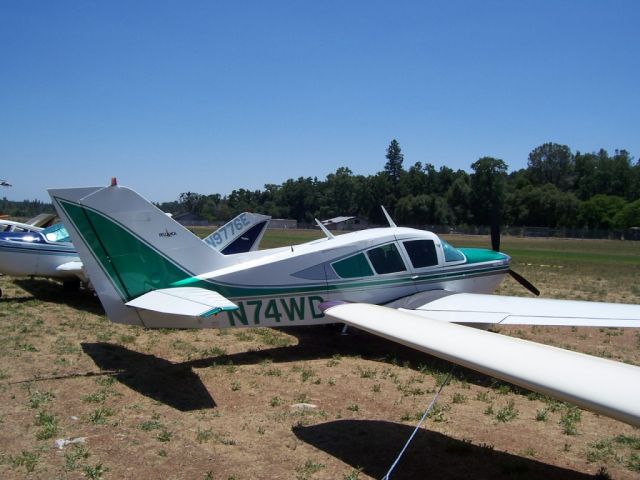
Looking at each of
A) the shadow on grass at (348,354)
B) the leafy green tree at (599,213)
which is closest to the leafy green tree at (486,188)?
the leafy green tree at (599,213)

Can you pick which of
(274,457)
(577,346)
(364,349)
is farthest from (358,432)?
(577,346)

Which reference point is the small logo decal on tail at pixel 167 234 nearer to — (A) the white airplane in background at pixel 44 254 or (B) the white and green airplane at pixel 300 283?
(B) the white and green airplane at pixel 300 283

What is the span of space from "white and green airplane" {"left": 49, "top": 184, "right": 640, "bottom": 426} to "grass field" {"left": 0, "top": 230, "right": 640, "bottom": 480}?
86 centimetres

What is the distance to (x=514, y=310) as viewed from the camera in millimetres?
7836

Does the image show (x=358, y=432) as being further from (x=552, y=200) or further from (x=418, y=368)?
(x=552, y=200)

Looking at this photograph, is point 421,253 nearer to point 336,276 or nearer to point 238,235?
point 336,276

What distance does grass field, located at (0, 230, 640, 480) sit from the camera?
460 cm

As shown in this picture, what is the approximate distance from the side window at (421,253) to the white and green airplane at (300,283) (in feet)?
0.06

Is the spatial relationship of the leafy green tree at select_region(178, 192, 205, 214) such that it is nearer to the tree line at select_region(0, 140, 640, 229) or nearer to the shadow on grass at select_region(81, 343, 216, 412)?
the tree line at select_region(0, 140, 640, 229)

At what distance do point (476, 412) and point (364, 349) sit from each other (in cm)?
309

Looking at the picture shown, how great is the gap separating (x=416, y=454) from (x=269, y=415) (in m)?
1.67

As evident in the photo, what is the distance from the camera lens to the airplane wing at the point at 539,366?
10.3 ft

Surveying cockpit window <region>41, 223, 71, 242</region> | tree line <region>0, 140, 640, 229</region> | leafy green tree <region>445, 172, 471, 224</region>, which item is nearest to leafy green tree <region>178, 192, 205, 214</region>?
tree line <region>0, 140, 640, 229</region>

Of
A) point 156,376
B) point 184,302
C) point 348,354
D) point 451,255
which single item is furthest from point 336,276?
point 156,376
